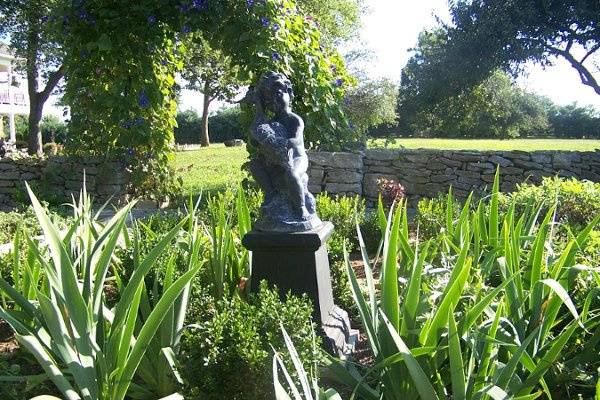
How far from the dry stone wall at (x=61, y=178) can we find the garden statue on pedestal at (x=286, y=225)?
513 centimetres

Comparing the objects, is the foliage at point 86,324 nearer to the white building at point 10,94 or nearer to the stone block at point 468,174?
the stone block at point 468,174

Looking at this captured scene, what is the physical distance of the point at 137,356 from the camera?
1.99 m

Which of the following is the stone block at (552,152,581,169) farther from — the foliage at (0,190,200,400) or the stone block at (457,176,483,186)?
the foliage at (0,190,200,400)

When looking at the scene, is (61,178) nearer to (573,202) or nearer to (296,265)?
(296,265)

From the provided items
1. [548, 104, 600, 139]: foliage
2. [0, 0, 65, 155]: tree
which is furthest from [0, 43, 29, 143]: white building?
[548, 104, 600, 139]: foliage

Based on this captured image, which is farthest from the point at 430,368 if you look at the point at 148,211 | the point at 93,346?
the point at 148,211

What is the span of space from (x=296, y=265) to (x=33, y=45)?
1381 centimetres

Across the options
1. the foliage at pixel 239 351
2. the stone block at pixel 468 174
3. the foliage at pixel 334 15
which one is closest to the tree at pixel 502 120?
the foliage at pixel 334 15

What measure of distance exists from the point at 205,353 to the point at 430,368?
0.92 metres

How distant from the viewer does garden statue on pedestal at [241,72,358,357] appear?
2.97 meters

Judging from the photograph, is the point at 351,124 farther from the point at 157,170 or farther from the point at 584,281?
the point at 584,281

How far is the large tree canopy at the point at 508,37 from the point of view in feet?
41.1

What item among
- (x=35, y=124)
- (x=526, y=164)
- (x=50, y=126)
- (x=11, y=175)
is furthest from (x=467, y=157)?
(x=50, y=126)

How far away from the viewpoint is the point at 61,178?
327 inches
